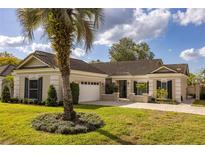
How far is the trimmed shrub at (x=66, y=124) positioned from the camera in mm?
9284

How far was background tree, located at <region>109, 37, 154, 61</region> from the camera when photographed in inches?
1833

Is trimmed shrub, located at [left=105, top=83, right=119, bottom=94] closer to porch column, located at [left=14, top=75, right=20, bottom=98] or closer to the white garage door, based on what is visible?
the white garage door

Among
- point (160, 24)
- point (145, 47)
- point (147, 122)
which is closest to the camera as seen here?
point (147, 122)

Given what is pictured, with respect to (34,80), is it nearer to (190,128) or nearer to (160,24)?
(160,24)

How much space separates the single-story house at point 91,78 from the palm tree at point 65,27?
7.56 metres

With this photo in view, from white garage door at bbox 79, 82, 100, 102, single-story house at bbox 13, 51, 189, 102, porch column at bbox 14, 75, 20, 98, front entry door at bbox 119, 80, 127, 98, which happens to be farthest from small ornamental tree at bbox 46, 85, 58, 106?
front entry door at bbox 119, 80, 127, 98

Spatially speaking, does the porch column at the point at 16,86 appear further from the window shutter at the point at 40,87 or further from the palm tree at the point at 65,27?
the palm tree at the point at 65,27

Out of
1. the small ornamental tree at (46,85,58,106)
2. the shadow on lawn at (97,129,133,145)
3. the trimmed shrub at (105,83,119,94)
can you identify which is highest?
the trimmed shrub at (105,83,119,94)

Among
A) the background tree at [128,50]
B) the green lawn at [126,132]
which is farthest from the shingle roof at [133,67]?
the background tree at [128,50]

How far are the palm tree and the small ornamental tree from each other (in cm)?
700
